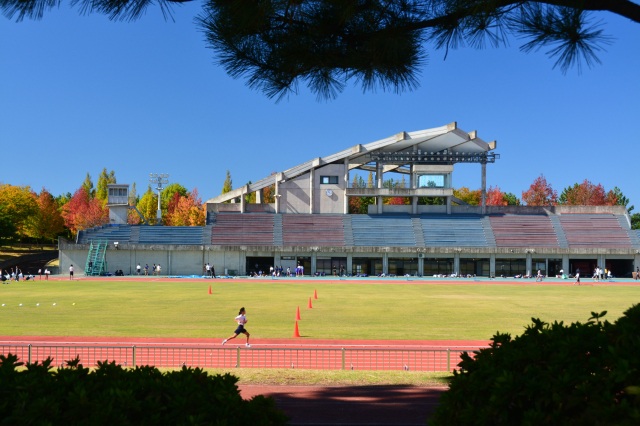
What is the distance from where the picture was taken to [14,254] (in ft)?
299

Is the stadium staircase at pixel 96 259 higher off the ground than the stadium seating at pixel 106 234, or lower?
lower

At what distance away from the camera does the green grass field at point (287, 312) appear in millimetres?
23656

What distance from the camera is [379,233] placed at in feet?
254

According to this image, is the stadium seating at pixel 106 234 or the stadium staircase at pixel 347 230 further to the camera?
the stadium staircase at pixel 347 230

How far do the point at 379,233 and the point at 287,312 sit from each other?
47.6 m

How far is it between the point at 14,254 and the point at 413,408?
9267cm

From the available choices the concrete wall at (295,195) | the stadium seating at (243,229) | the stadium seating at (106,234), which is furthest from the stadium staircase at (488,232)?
the stadium seating at (106,234)

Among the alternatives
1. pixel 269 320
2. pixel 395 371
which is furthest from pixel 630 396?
pixel 269 320

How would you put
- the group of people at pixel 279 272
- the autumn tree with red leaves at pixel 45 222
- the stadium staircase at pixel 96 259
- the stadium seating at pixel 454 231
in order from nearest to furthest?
the stadium staircase at pixel 96 259
the group of people at pixel 279 272
the stadium seating at pixel 454 231
the autumn tree with red leaves at pixel 45 222

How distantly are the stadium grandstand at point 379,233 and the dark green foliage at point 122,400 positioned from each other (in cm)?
6675

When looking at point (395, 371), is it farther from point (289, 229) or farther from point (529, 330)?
point (289, 229)

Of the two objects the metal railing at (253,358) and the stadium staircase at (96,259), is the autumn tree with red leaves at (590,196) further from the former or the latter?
the metal railing at (253,358)

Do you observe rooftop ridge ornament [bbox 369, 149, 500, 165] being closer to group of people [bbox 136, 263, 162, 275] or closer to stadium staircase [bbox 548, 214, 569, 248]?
stadium staircase [bbox 548, 214, 569, 248]

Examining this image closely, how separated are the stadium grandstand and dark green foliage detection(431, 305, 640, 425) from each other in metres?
66.7
